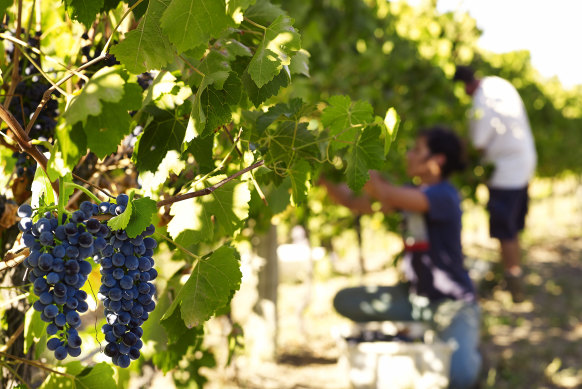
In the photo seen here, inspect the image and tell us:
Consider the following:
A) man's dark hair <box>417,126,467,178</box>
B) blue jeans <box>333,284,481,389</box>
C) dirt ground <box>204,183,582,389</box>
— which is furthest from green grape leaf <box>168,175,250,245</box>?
man's dark hair <box>417,126,467,178</box>

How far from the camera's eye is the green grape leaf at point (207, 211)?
3.45 ft

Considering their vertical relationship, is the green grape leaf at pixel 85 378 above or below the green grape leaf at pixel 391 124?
below

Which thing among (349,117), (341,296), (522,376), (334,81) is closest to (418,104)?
(334,81)

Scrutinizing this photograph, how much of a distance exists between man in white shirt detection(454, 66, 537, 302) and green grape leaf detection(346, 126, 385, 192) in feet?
14.6

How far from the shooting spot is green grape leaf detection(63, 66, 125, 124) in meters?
0.74

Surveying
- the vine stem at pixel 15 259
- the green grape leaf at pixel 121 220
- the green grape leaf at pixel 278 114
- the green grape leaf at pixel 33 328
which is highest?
the green grape leaf at pixel 278 114

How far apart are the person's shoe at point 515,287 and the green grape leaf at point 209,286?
18.8 feet

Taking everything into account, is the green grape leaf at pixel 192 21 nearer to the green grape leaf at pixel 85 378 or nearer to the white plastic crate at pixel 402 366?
the green grape leaf at pixel 85 378

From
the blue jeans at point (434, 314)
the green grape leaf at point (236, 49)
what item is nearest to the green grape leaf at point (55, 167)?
the green grape leaf at point (236, 49)

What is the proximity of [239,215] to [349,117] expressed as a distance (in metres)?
0.32

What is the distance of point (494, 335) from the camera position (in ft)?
17.0

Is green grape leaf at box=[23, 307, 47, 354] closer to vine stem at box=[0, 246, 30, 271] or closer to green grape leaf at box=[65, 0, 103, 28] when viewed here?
vine stem at box=[0, 246, 30, 271]

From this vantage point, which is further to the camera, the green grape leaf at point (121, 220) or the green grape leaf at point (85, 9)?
the green grape leaf at point (85, 9)

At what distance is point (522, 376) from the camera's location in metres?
4.10
